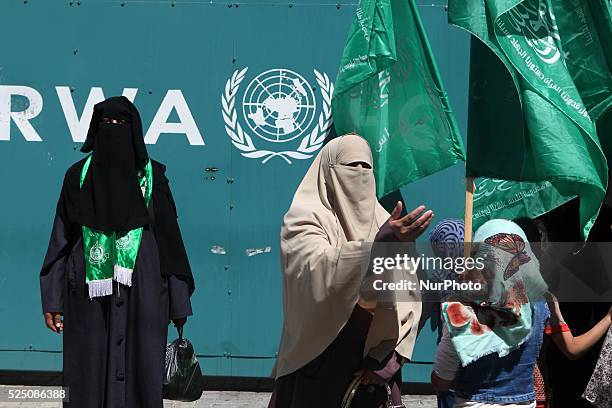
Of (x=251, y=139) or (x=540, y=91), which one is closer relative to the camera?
(x=540, y=91)

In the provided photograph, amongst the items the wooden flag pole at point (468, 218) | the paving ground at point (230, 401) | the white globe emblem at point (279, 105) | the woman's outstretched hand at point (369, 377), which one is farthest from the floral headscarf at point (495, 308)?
the paving ground at point (230, 401)

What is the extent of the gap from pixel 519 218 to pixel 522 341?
143 cm

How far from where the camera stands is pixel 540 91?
152 inches

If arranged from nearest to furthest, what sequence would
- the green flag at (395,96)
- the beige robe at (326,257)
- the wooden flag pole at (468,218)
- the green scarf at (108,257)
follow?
the beige robe at (326,257), the wooden flag pole at (468,218), the green scarf at (108,257), the green flag at (395,96)

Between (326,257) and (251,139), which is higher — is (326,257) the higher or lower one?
the lower one

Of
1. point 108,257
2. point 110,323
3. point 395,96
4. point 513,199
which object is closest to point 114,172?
point 108,257

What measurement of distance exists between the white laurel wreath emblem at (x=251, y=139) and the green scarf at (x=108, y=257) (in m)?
1.43

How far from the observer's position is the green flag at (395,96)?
5.38 m

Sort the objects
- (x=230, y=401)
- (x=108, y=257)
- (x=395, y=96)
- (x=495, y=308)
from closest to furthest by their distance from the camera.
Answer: (x=495, y=308)
(x=108, y=257)
(x=395, y=96)
(x=230, y=401)

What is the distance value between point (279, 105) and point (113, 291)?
180cm

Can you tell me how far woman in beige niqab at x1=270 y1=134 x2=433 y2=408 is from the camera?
11.8ft

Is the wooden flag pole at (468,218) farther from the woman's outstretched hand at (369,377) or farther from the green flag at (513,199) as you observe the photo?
the green flag at (513,199)

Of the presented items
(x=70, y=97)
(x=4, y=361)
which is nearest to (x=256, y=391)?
(x=4, y=361)

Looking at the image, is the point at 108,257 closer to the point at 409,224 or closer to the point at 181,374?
the point at 181,374
